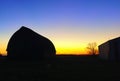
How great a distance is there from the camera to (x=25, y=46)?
40.5m

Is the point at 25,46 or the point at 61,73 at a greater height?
the point at 25,46

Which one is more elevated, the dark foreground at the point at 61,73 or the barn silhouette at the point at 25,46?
the barn silhouette at the point at 25,46

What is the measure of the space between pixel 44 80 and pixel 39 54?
27.9m

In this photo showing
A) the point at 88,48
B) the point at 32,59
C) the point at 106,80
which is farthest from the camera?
the point at 88,48

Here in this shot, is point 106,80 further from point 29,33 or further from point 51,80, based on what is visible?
point 29,33

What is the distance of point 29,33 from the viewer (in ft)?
135

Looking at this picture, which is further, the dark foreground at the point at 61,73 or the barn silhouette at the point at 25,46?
the barn silhouette at the point at 25,46

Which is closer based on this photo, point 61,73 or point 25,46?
point 61,73

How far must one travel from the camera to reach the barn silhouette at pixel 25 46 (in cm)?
4041

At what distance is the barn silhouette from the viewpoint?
40.4 m

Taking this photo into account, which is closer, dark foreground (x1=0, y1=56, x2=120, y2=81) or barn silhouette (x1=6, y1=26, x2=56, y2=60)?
dark foreground (x1=0, y1=56, x2=120, y2=81)

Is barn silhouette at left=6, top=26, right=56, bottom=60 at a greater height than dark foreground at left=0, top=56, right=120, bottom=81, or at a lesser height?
greater

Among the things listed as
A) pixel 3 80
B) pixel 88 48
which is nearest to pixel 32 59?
pixel 3 80

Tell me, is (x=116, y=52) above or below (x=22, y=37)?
below
